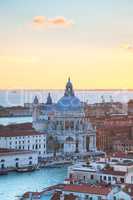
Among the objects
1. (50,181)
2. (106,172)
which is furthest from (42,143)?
(106,172)

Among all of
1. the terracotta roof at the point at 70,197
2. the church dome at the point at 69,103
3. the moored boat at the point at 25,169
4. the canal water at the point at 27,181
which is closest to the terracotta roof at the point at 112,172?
the canal water at the point at 27,181

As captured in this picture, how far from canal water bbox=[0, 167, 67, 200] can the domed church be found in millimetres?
2728

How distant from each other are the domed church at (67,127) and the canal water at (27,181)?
2728mm

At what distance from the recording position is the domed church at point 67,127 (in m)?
12.9

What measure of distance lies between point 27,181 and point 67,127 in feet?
16.8

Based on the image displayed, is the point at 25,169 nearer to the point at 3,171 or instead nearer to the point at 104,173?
the point at 3,171

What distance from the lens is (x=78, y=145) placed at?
1304 centimetres

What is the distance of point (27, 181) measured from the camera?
27.8 ft

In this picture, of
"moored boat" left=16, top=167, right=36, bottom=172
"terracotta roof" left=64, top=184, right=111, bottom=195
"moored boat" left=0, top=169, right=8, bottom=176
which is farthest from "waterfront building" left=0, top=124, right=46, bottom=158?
"terracotta roof" left=64, top=184, right=111, bottom=195

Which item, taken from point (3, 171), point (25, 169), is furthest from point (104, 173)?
point (25, 169)

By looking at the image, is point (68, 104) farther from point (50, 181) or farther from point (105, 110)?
point (105, 110)

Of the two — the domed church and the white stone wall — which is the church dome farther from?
the white stone wall

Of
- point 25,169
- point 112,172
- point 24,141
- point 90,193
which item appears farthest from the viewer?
point 24,141

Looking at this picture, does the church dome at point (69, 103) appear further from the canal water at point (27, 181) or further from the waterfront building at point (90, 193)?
the waterfront building at point (90, 193)
